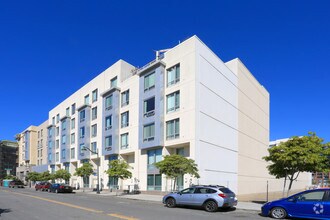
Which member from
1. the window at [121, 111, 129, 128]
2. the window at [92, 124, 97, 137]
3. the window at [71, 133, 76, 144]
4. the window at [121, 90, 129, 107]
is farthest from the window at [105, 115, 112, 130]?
the window at [71, 133, 76, 144]

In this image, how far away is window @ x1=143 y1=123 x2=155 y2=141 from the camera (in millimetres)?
37259

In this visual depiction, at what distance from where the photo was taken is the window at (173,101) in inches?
1393

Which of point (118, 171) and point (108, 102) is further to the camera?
point (108, 102)

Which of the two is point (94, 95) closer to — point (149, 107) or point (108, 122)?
point (108, 122)

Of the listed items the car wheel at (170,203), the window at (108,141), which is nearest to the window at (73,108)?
the window at (108,141)

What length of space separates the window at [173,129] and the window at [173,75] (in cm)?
431

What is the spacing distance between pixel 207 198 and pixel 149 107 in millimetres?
21420

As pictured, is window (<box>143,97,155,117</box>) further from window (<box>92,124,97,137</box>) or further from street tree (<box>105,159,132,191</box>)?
window (<box>92,124,97,137</box>)

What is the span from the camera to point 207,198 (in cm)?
1806

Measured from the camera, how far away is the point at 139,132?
39.4m

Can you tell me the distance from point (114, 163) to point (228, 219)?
23307mm

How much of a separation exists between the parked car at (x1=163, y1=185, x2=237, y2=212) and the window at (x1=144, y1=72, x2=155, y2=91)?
67.1 ft

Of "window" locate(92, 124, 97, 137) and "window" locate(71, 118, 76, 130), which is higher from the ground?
"window" locate(71, 118, 76, 130)

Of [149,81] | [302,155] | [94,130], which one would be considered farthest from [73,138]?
[302,155]
